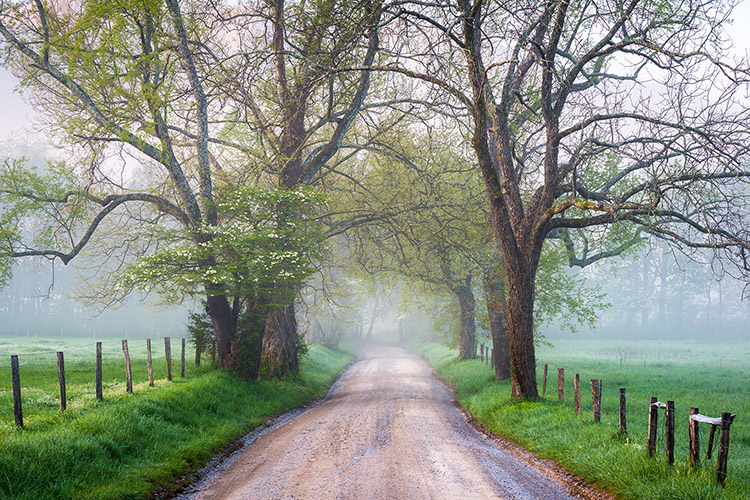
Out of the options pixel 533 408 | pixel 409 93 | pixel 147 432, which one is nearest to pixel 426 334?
pixel 409 93

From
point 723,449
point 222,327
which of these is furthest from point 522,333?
point 222,327

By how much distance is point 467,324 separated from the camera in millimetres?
32219

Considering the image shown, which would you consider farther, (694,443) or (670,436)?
(670,436)

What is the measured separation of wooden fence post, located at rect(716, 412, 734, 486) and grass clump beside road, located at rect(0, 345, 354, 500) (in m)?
7.51

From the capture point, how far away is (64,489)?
6.66 meters

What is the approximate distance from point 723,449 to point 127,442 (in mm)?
8772

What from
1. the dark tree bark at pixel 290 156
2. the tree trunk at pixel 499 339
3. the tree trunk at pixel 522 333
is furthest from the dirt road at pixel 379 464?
the dark tree bark at pixel 290 156

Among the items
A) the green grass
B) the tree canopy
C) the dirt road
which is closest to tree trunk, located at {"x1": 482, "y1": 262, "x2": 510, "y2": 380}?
the green grass

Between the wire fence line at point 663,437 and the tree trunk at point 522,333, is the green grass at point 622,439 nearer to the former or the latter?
the wire fence line at point 663,437

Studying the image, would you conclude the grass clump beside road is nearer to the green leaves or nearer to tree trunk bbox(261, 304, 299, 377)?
the green leaves

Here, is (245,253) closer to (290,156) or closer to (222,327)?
(222,327)

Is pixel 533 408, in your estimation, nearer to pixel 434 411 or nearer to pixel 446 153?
pixel 434 411

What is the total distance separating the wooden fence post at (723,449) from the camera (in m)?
6.22

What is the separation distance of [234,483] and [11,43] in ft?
43.8
